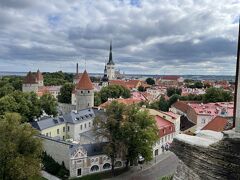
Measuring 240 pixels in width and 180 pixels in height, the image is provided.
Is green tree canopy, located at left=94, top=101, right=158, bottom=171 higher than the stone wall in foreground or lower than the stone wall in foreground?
lower

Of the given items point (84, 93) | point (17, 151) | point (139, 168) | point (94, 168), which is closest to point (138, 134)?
point (139, 168)

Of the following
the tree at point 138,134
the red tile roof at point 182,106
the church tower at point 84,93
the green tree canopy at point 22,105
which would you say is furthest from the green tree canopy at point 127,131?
the red tile roof at point 182,106

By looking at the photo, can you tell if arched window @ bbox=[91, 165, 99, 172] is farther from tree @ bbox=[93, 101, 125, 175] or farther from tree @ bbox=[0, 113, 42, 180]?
tree @ bbox=[0, 113, 42, 180]

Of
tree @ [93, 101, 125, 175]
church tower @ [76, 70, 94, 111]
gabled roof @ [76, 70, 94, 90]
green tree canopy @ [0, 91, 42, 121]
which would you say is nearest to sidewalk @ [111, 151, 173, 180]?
tree @ [93, 101, 125, 175]

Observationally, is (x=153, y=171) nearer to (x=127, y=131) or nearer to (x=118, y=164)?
(x=118, y=164)

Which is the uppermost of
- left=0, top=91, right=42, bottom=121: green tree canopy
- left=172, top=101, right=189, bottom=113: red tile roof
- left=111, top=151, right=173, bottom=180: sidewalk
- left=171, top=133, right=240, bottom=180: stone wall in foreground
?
left=171, top=133, right=240, bottom=180: stone wall in foreground

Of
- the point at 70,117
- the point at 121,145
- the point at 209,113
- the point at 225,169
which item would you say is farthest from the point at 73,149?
the point at 225,169

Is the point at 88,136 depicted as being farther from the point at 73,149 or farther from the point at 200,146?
the point at 200,146

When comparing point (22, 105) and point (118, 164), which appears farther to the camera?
Answer: point (22, 105)
